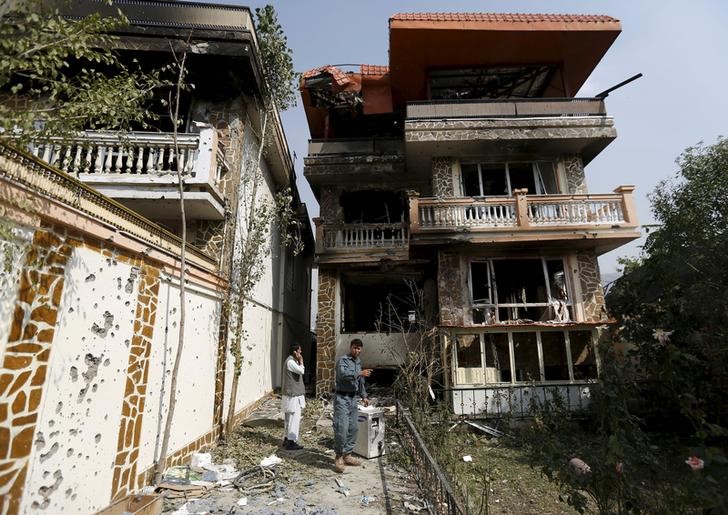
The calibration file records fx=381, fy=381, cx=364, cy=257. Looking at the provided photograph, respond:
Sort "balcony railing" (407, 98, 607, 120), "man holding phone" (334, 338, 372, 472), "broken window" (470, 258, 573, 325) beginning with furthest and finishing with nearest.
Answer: "balcony railing" (407, 98, 607, 120) → "broken window" (470, 258, 573, 325) → "man holding phone" (334, 338, 372, 472)

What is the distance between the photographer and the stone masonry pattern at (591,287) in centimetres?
1008

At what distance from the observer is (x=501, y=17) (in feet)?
35.4

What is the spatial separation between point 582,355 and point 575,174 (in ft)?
17.0

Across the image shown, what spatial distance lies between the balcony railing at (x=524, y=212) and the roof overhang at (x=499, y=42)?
3706 mm

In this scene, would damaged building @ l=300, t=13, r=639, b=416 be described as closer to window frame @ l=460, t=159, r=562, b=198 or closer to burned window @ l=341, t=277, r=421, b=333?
window frame @ l=460, t=159, r=562, b=198

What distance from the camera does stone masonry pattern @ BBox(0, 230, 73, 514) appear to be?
2.71 meters

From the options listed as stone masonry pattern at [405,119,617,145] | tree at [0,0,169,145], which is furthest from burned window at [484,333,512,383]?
tree at [0,0,169,145]

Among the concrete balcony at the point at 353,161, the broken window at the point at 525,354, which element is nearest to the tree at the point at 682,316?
the broken window at the point at 525,354

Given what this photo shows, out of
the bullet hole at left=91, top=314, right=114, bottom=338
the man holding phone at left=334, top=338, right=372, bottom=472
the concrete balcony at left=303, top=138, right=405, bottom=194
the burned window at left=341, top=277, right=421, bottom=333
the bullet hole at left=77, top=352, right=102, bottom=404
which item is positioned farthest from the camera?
the burned window at left=341, top=277, right=421, bottom=333

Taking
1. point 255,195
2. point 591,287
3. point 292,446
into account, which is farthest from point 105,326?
point 591,287

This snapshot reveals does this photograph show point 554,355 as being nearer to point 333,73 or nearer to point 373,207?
point 373,207

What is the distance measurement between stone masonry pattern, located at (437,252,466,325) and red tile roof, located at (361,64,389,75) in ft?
22.2

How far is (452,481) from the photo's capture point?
4.98 meters

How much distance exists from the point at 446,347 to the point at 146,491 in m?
6.64
